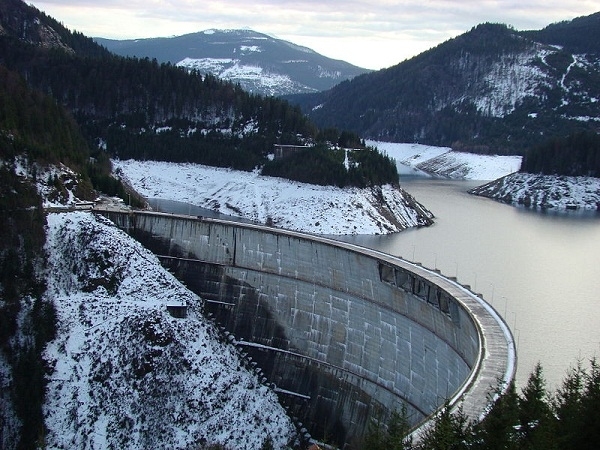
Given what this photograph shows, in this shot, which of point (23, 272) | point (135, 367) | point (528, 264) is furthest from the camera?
point (528, 264)

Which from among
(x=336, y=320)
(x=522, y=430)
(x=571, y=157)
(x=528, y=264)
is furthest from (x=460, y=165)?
(x=522, y=430)

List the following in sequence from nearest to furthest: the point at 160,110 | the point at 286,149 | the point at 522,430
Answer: the point at 522,430, the point at 286,149, the point at 160,110

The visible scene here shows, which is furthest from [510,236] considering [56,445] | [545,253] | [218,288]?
[56,445]

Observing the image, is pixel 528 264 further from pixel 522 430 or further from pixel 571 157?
pixel 571 157

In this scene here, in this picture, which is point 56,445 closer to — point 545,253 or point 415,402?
point 415,402

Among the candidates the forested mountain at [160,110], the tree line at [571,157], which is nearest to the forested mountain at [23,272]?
the forested mountain at [160,110]

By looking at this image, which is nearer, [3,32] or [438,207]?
[438,207]
